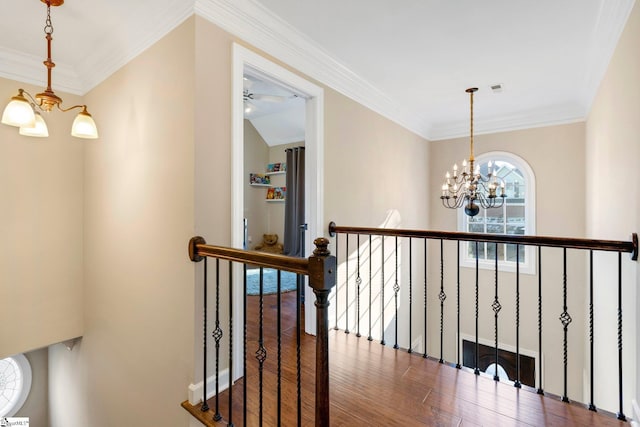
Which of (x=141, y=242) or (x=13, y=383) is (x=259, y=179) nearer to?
(x=141, y=242)

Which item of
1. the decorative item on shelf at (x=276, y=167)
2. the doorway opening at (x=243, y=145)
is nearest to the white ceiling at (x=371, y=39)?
the doorway opening at (x=243, y=145)

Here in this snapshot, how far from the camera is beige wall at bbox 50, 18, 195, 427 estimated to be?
5.98 feet

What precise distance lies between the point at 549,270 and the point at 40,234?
5861mm

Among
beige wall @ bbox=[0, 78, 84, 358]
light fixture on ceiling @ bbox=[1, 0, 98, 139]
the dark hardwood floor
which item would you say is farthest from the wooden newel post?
beige wall @ bbox=[0, 78, 84, 358]

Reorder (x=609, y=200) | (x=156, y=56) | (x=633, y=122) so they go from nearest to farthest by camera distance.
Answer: (x=633, y=122) < (x=156, y=56) < (x=609, y=200)

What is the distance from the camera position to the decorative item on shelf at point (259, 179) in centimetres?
583

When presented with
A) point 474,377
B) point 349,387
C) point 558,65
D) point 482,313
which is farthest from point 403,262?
point 558,65

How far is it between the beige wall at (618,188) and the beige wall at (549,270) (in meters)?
0.95

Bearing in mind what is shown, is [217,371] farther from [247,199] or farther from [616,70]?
[247,199]

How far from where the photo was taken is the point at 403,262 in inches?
157

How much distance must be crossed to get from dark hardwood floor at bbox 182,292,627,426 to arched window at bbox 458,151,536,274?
2984 mm

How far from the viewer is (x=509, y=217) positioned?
4453 mm

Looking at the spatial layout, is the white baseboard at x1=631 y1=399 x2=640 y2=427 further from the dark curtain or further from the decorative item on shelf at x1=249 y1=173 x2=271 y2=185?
the decorative item on shelf at x1=249 y1=173 x2=271 y2=185

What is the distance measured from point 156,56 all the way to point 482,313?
513 cm
